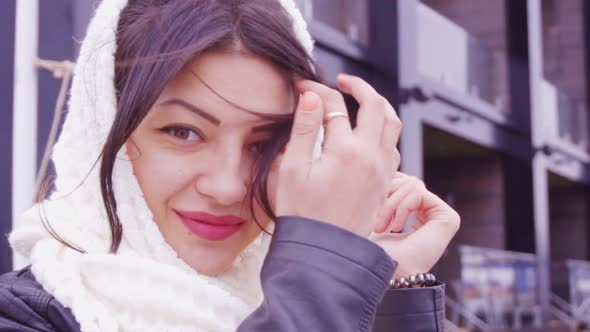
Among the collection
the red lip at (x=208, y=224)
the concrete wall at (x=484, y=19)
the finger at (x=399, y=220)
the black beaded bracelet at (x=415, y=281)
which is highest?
the concrete wall at (x=484, y=19)

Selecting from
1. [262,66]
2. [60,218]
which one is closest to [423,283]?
[262,66]

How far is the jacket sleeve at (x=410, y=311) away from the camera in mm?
1364

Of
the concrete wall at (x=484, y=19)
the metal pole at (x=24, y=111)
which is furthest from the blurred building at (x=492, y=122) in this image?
the metal pole at (x=24, y=111)

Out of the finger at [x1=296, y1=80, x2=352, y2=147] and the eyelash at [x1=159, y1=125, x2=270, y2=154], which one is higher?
the finger at [x1=296, y1=80, x2=352, y2=147]

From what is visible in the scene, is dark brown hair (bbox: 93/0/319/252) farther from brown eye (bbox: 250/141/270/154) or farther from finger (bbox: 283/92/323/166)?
finger (bbox: 283/92/323/166)

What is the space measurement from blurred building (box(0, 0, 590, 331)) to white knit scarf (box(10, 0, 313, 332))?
14.8 feet

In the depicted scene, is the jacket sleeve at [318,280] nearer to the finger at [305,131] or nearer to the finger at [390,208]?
the finger at [305,131]

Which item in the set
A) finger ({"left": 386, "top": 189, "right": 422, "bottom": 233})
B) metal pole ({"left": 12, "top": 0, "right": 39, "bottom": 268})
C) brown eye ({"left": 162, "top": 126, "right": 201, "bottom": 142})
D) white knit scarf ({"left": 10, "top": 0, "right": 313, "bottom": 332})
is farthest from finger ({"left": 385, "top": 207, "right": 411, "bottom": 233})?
metal pole ({"left": 12, "top": 0, "right": 39, "bottom": 268})

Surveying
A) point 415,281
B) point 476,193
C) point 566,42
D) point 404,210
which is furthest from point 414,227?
point 566,42

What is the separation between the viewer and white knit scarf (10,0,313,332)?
1.26 metres

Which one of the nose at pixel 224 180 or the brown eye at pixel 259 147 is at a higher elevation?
the brown eye at pixel 259 147

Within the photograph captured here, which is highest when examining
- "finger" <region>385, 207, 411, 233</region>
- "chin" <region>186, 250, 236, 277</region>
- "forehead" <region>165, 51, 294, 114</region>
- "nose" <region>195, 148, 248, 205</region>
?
"forehead" <region>165, 51, 294, 114</region>

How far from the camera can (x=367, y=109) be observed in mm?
1219

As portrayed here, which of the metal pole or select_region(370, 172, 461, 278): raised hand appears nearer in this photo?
select_region(370, 172, 461, 278): raised hand
